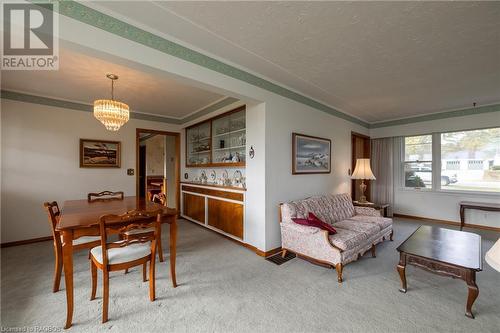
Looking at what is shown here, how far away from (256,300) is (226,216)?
6.01 feet

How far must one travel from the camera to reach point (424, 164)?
16.4 ft

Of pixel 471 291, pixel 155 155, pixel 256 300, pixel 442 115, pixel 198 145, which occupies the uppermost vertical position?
pixel 442 115

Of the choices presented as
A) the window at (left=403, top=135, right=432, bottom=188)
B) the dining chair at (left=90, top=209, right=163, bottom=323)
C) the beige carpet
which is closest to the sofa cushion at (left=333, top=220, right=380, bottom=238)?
the beige carpet

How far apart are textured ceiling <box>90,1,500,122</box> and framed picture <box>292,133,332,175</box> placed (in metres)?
0.89

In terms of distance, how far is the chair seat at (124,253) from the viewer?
185 centimetres

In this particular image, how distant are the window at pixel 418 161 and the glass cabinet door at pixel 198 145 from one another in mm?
4846

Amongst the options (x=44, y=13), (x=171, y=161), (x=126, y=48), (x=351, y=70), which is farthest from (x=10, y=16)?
(x=171, y=161)

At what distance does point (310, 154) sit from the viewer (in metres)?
3.81

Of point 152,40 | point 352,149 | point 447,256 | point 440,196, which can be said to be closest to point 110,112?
point 152,40

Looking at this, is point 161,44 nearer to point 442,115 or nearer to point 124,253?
point 124,253

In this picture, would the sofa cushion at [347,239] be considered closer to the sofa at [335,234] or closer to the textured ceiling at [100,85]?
the sofa at [335,234]

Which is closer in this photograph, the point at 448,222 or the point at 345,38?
the point at 345,38

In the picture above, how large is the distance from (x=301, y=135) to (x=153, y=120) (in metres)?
3.38

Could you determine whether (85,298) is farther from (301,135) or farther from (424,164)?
(424,164)
